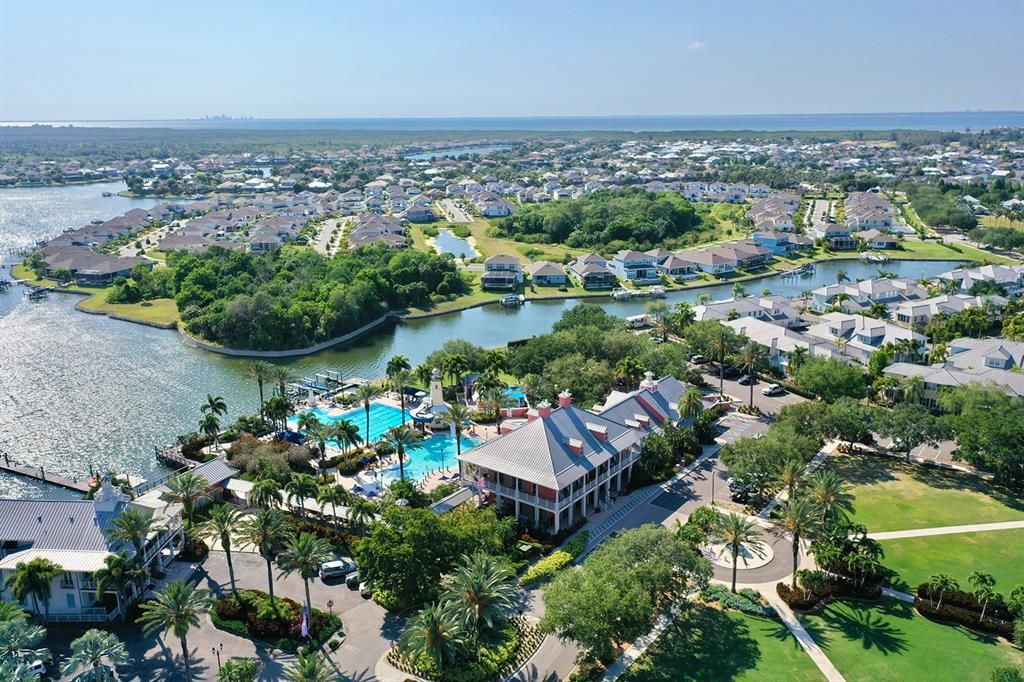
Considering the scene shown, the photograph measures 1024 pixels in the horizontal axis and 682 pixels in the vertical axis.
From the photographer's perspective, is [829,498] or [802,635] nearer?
[802,635]

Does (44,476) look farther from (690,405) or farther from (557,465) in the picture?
(690,405)

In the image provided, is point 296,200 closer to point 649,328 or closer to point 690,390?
point 649,328

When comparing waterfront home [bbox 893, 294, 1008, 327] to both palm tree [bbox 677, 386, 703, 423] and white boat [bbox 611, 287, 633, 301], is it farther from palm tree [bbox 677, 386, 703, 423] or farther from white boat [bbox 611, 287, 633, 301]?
palm tree [bbox 677, 386, 703, 423]

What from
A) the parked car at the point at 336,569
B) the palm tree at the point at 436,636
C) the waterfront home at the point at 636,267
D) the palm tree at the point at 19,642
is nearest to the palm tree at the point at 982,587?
the palm tree at the point at 436,636

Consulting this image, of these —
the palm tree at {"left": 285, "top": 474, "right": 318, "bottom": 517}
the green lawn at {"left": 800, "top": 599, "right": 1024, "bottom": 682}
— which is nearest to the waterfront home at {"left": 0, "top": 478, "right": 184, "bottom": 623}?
the palm tree at {"left": 285, "top": 474, "right": 318, "bottom": 517}

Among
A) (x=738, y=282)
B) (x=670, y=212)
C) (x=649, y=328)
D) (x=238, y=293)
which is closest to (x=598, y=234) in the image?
(x=670, y=212)

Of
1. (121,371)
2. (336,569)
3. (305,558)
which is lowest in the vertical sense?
(336,569)

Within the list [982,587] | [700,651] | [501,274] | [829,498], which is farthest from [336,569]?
[501,274]
